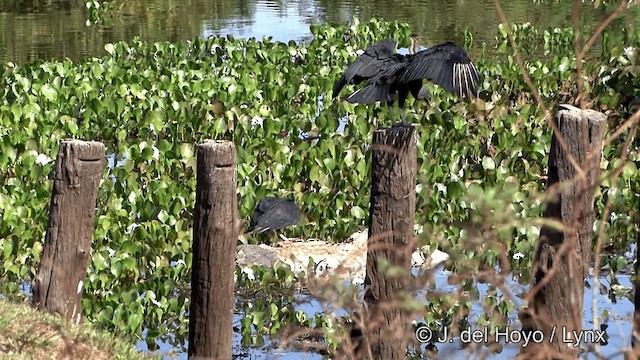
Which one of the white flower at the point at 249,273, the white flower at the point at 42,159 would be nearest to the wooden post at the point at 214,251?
the white flower at the point at 249,273

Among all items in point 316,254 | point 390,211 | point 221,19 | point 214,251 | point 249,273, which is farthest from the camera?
point 221,19

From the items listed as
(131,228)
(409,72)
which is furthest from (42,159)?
(409,72)

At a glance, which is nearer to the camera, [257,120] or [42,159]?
[42,159]

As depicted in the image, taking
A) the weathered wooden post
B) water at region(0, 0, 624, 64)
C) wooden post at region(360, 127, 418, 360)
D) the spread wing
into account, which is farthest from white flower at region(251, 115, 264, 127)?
water at region(0, 0, 624, 64)

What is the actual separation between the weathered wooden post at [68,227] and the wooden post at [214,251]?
1.89 ft

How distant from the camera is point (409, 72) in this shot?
7.03 m

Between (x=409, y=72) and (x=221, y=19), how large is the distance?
47.4ft

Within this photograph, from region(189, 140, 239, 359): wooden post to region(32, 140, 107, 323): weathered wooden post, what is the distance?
58 cm

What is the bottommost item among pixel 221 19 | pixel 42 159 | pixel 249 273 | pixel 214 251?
pixel 249 273

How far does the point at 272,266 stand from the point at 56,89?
4.56 meters

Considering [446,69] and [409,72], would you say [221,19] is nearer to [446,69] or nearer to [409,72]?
[409,72]

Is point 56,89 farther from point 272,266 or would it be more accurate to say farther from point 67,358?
point 67,358

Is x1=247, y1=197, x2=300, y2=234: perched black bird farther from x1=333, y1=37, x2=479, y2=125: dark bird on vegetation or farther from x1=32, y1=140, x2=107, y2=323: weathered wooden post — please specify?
x1=32, y1=140, x2=107, y2=323: weathered wooden post

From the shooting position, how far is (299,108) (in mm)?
11344
